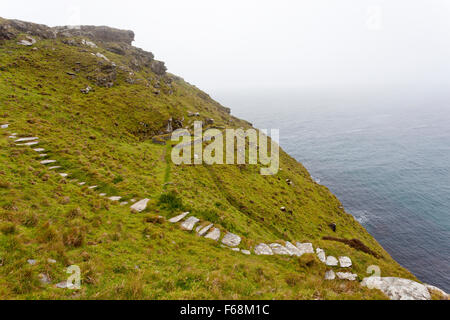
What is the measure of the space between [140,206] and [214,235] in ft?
25.4

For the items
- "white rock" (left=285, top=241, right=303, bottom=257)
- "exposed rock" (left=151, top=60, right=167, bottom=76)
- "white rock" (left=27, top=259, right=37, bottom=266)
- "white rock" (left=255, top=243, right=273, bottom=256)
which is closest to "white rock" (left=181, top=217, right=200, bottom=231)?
"white rock" (left=255, top=243, right=273, bottom=256)

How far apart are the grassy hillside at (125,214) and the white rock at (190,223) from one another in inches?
28.2

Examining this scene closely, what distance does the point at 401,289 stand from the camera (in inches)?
426

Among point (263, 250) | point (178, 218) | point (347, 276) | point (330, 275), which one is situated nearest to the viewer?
point (347, 276)

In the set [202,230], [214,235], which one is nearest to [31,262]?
[202,230]

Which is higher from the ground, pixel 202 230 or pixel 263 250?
pixel 202 230

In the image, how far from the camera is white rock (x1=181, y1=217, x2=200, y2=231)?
17.1 meters

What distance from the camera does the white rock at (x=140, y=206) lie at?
712 inches

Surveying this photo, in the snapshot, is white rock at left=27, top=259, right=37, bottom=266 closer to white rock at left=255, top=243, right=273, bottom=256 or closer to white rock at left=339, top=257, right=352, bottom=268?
white rock at left=255, top=243, right=273, bottom=256

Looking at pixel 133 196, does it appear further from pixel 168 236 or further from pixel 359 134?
pixel 359 134

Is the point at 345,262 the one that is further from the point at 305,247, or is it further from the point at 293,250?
the point at 293,250

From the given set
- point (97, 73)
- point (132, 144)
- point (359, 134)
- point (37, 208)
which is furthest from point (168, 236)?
point (359, 134)

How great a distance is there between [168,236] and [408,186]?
106m
